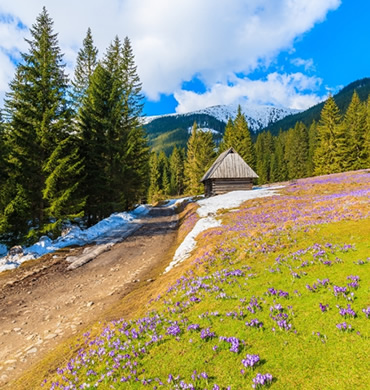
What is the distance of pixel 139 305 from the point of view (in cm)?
755

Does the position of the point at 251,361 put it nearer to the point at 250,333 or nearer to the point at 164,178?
the point at 250,333

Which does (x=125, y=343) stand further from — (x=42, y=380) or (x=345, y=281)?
(x=345, y=281)

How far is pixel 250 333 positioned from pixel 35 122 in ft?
73.7

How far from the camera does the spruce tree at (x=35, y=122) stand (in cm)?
1888

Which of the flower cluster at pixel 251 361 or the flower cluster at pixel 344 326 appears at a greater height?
the flower cluster at pixel 344 326

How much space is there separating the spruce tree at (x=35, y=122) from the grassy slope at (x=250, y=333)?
16.4 m

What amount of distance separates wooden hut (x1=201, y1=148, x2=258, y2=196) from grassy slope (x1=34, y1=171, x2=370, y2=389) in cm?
3310

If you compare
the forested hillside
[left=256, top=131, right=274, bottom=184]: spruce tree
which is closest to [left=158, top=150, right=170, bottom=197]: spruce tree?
[left=256, top=131, right=274, bottom=184]: spruce tree

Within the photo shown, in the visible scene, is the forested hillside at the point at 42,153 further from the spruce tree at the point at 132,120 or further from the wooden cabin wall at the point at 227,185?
the wooden cabin wall at the point at 227,185

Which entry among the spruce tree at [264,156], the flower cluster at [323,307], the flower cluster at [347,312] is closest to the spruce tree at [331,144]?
the spruce tree at [264,156]

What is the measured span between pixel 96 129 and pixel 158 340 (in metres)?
27.8

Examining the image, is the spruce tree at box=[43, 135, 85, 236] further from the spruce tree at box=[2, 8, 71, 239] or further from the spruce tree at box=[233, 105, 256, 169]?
the spruce tree at box=[233, 105, 256, 169]

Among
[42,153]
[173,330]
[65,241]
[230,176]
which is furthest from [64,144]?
[230,176]

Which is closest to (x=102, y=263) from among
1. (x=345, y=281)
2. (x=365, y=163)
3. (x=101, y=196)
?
(x=345, y=281)
